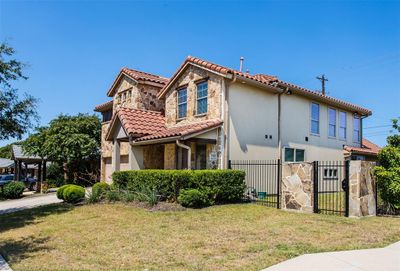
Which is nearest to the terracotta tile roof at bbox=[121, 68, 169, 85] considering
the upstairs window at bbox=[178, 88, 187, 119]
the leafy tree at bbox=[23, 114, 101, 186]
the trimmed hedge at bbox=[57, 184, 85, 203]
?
the upstairs window at bbox=[178, 88, 187, 119]

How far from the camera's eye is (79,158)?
1169 inches

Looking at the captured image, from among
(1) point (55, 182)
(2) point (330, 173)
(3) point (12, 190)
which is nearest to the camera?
(2) point (330, 173)

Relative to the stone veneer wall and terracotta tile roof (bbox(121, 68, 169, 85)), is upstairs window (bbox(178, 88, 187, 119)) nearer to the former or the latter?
terracotta tile roof (bbox(121, 68, 169, 85))

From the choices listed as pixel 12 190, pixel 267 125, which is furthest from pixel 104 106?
pixel 267 125

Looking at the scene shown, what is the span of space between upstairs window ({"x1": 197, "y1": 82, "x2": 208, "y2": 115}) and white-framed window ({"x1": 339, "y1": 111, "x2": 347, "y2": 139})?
33.9ft

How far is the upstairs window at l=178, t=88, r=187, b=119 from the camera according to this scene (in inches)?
707

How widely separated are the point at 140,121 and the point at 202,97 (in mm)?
3633

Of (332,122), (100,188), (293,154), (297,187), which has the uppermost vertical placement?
(332,122)

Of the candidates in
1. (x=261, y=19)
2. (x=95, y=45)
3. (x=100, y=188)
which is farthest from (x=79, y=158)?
(x=261, y=19)

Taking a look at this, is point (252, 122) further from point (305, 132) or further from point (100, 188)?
point (100, 188)

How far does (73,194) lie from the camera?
15648 millimetres

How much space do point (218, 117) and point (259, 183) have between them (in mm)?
3795

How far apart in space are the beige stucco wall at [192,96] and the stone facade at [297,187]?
4401 mm

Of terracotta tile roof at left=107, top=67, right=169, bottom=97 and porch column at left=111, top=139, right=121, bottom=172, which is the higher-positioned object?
terracotta tile roof at left=107, top=67, right=169, bottom=97
